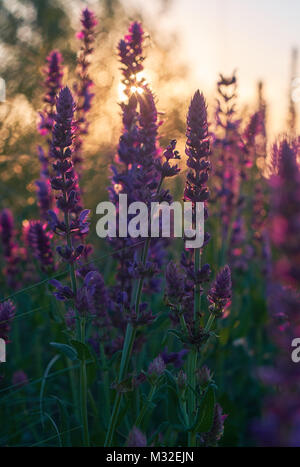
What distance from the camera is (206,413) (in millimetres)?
1708

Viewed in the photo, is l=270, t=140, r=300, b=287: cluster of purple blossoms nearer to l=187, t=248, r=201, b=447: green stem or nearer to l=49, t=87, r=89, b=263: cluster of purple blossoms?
l=187, t=248, r=201, b=447: green stem

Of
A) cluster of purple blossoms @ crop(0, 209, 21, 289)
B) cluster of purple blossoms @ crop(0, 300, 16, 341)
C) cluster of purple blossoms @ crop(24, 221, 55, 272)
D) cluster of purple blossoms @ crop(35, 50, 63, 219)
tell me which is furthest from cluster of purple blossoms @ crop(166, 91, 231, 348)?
cluster of purple blossoms @ crop(0, 209, 21, 289)

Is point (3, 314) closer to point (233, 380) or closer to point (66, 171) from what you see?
point (66, 171)

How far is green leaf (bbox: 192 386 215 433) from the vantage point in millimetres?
1681

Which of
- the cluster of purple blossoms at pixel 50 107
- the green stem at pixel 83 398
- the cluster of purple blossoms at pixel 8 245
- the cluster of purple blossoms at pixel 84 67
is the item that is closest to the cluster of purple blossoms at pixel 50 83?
the cluster of purple blossoms at pixel 50 107

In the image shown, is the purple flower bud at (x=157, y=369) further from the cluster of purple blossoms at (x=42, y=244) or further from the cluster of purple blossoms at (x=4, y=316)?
the cluster of purple blossoms at (x=42, y=244)

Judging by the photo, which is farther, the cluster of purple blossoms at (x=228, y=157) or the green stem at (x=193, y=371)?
the cluster of purple blossoms at (x=228, y=157)

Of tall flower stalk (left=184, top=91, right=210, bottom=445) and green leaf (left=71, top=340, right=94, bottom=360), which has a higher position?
tall flower stalk (left=184, top=91, right=210, bottom=445)

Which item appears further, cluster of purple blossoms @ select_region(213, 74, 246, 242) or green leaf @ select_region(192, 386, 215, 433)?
cluster of purple blossoms @ select_region(213, 74, 246, 242)

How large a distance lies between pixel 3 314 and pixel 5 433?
935mm

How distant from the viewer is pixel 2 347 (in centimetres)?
197

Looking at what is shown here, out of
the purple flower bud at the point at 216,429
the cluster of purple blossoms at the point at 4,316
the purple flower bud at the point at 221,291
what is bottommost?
the purple flower bud at the point at 216,429

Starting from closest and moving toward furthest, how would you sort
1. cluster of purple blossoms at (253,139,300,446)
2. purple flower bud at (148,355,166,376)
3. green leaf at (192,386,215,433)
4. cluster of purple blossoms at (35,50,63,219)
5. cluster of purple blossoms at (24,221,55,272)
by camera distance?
cluster of purple blossoms at (253,139,300,446)
green leaf at (192,386,215,433)
purple flower bud at (148,355,166,376)
cluster of purple blossoms at (24,221,55,272)
cluster of purple blossoms at (35,50,63,219)

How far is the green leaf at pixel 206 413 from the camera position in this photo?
1.68 m
